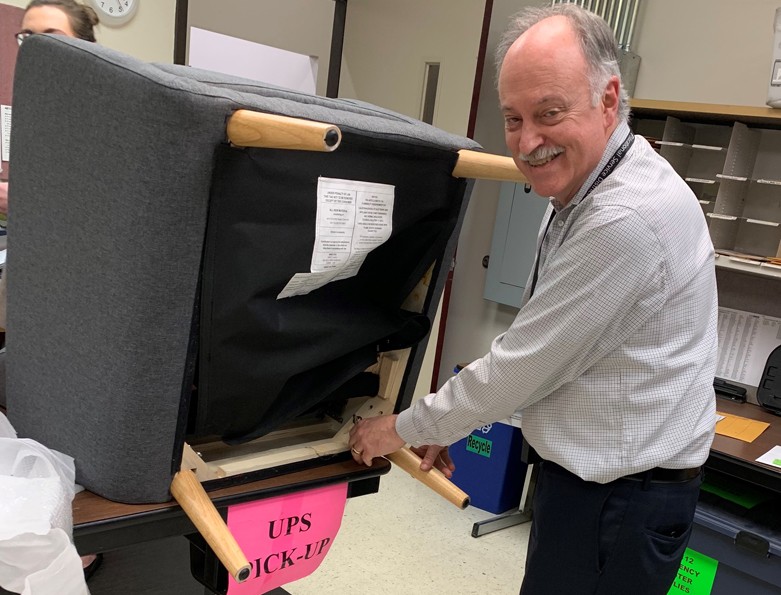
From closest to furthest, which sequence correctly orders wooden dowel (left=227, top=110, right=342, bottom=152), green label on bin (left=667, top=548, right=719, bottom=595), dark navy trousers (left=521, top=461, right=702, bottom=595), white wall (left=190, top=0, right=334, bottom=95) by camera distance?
1. wooden dowel (left=227, top=110, right=342, bottom=152)
2. dark navy trousers (left=521, top=461, right=702, bottom=595)
3. green label on bin (left=667, top=548, right=719, bottom=595)
4. white wall (left=190, top=0, right=334, bottom=95)

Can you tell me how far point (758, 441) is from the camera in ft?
6.56

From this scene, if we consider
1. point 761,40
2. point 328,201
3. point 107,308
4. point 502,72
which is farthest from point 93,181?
point 761,40

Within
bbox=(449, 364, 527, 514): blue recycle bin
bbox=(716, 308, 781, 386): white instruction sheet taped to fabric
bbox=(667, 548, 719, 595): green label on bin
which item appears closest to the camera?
bbox=(667, 548, 719, 595): green label on bin

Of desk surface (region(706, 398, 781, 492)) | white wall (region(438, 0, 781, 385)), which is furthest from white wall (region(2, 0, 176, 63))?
desk surface (region(706, 398, 781, 492))

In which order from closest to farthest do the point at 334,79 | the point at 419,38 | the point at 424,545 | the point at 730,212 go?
the point at 730,212
the point at 424,545
the point at 419,38
the point at 334,79

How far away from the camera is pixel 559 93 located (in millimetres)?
1069

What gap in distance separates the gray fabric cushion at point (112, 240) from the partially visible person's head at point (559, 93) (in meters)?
0.31

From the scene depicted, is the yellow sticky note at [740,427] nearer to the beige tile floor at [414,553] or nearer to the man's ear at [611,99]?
the beige tile floor at [414,553]

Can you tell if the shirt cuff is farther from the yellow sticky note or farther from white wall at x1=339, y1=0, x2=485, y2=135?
white wall at x1=339, y1=0, x2=485, y2=135

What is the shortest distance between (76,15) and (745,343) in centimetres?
245

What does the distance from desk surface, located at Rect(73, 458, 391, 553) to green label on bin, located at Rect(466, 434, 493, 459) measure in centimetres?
191

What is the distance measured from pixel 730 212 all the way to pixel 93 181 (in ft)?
7.44

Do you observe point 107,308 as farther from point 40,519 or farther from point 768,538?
point 768,538

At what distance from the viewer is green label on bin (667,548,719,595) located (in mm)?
2020
